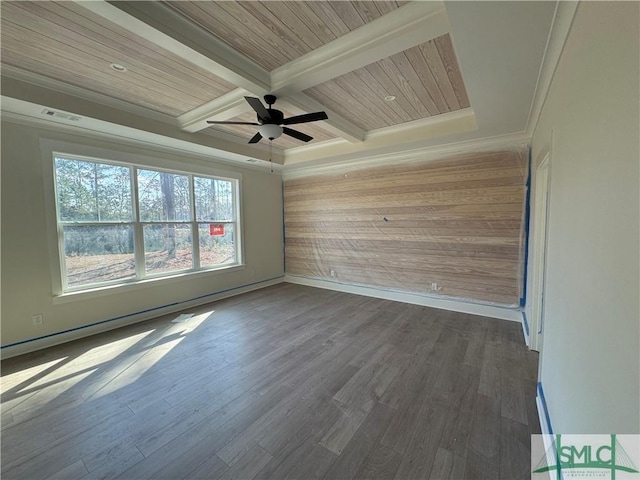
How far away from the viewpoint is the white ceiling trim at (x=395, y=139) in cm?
346

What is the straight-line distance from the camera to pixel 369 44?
6.48ft

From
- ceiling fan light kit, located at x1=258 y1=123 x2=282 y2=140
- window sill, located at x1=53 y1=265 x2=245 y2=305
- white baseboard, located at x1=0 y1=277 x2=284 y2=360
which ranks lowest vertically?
white baseboard, located at x1=0 y1=277 x2=284 y2=360

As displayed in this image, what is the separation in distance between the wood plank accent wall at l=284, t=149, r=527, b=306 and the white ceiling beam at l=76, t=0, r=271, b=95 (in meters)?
2.92

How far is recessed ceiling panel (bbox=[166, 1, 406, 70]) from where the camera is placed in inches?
68.4

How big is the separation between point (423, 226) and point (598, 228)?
3395 mm

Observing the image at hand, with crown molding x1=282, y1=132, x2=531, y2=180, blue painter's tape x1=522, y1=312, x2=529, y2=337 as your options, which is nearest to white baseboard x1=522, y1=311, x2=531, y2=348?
blue painter's tape x1=522, y1=312, x2=529, y2=337

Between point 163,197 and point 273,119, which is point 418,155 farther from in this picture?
point 163,197

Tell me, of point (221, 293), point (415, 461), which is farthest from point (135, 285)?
point (415, 461)

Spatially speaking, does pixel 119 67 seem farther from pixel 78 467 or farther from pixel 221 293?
pixel 221 293

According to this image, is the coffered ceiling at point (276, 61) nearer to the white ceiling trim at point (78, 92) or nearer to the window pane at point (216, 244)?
the white ceiling trim at point (78, 92)

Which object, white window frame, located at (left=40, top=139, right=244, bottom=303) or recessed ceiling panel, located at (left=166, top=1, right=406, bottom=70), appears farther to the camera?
white window frame, located at (left=40, top=139, right=244, bottom=303)

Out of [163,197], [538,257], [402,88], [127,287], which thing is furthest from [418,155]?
[127,287]

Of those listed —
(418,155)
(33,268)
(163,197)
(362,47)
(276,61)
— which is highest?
(276,61)

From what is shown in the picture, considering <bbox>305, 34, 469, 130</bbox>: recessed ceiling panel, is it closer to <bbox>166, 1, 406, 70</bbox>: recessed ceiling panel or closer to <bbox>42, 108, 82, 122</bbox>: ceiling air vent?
<bbox>166, 1, 406, 70</bbox>: recessed ceiling panel
